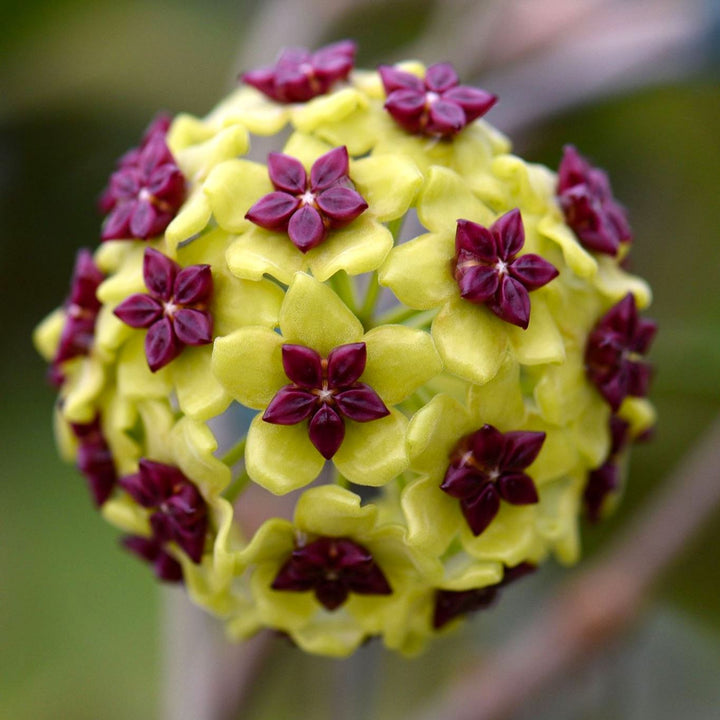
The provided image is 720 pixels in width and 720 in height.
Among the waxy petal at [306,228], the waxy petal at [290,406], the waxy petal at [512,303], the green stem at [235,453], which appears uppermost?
the waxy petal at [306,228]

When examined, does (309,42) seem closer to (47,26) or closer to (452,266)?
(47,26)

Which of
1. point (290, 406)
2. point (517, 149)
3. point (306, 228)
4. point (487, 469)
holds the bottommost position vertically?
point (517, 149)

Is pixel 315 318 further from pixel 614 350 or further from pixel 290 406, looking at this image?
pixel 614 350

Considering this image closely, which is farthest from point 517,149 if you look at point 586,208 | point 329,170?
point 329,170

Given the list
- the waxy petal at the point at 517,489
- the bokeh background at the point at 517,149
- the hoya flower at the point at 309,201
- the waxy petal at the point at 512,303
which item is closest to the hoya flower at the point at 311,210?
the hoya flower at the point at 309,201

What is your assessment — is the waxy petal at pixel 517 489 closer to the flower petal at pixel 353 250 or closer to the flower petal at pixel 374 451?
the flower petal at pixel 374 451

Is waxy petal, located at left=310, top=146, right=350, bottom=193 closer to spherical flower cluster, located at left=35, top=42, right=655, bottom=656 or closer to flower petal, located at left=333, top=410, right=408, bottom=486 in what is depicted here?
spherical flower cluster, located at left=35, top=42, right=655, bottom=656
